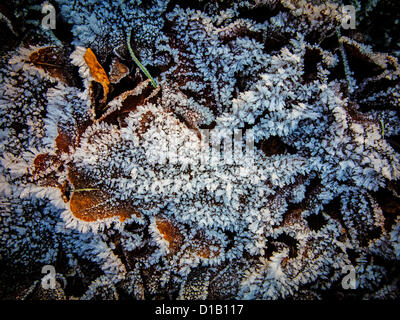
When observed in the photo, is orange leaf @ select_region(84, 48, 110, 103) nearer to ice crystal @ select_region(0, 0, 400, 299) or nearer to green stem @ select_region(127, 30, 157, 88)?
ice crystal @ select_region(0, 0, 400, 299)

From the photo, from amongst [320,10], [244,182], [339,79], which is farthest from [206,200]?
[320,10]

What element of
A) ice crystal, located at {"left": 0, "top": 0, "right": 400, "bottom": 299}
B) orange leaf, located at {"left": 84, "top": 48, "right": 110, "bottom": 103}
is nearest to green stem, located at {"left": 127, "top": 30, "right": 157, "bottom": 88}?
ice crystal, located at {"left": 0, "top": 0, "right": 400, "bottom": 299}

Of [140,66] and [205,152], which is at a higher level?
[140,66]

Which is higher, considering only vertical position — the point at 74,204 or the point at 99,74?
the point at 99,74

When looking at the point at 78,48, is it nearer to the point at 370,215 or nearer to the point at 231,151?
the point at 231,151

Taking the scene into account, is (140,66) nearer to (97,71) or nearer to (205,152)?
(97,71)

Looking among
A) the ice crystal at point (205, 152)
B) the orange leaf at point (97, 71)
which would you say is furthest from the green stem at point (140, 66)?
the orange leaf at point (97, 71)

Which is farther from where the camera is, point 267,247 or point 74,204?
point 267,247

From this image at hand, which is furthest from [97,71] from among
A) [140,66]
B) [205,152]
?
[205,152]

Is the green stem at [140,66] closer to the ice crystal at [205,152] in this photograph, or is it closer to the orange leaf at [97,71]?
the ice crystal at [205,152]

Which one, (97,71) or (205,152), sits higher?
(97,71)
